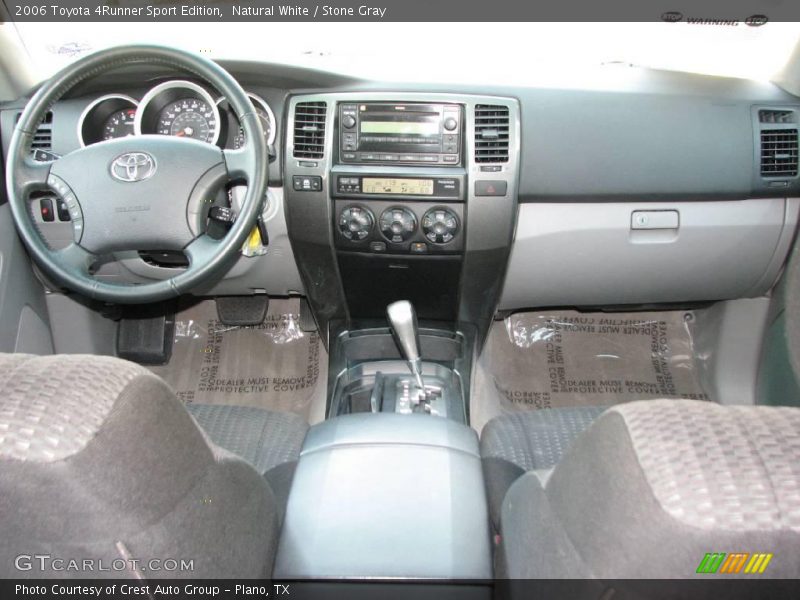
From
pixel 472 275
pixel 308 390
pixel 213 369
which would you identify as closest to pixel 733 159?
pixel 472 275

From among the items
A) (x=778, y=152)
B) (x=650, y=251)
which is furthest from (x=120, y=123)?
(x=778, y=152)

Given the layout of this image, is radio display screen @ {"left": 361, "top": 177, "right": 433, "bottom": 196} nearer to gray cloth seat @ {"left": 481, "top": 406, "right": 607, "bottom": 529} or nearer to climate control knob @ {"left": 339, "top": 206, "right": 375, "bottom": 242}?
climate control knob @ {"left": 339, "top": 206, "right": 375, "bottom": 242}

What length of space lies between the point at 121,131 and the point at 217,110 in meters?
0.34

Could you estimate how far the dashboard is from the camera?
1665mm

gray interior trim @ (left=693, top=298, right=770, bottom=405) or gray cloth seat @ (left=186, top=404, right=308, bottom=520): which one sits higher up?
gray cloth seat @ (left=186, top=404, right=308, bottom=520)

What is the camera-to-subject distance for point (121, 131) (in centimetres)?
174

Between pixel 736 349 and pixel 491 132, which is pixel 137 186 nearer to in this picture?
pixel 491 132

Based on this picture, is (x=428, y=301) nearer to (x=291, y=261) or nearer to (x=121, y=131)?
(x=291, y=261)

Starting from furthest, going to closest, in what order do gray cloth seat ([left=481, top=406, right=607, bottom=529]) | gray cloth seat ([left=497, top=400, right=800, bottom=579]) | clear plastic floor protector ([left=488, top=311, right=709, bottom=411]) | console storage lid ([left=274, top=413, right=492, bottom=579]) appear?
clear plastic floor protector ([left=488, top=311, right=709, bottom=411]) < gray cloth seat ([left=481, top=406, right=607, bottom=529]) < console storage lid ([left=274, top=413, right=492, bottom=579]) < gray cloth seat ([left=497, top=400, right=800, bottom=579])

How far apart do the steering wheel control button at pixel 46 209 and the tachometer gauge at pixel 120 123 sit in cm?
24

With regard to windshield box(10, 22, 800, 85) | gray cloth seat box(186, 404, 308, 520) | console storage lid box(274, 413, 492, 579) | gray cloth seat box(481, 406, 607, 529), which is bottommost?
gray cloth seat box(186, 404, 308, 520)

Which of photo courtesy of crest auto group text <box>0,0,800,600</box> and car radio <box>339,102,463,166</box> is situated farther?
car radio <box>339,102,463,166</box>

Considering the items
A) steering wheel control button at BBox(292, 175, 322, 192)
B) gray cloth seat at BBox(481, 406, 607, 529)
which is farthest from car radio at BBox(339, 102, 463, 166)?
gray cloth seat at BBox(481, 406, 607, 529)

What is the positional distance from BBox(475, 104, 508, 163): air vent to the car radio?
5 centimetres
